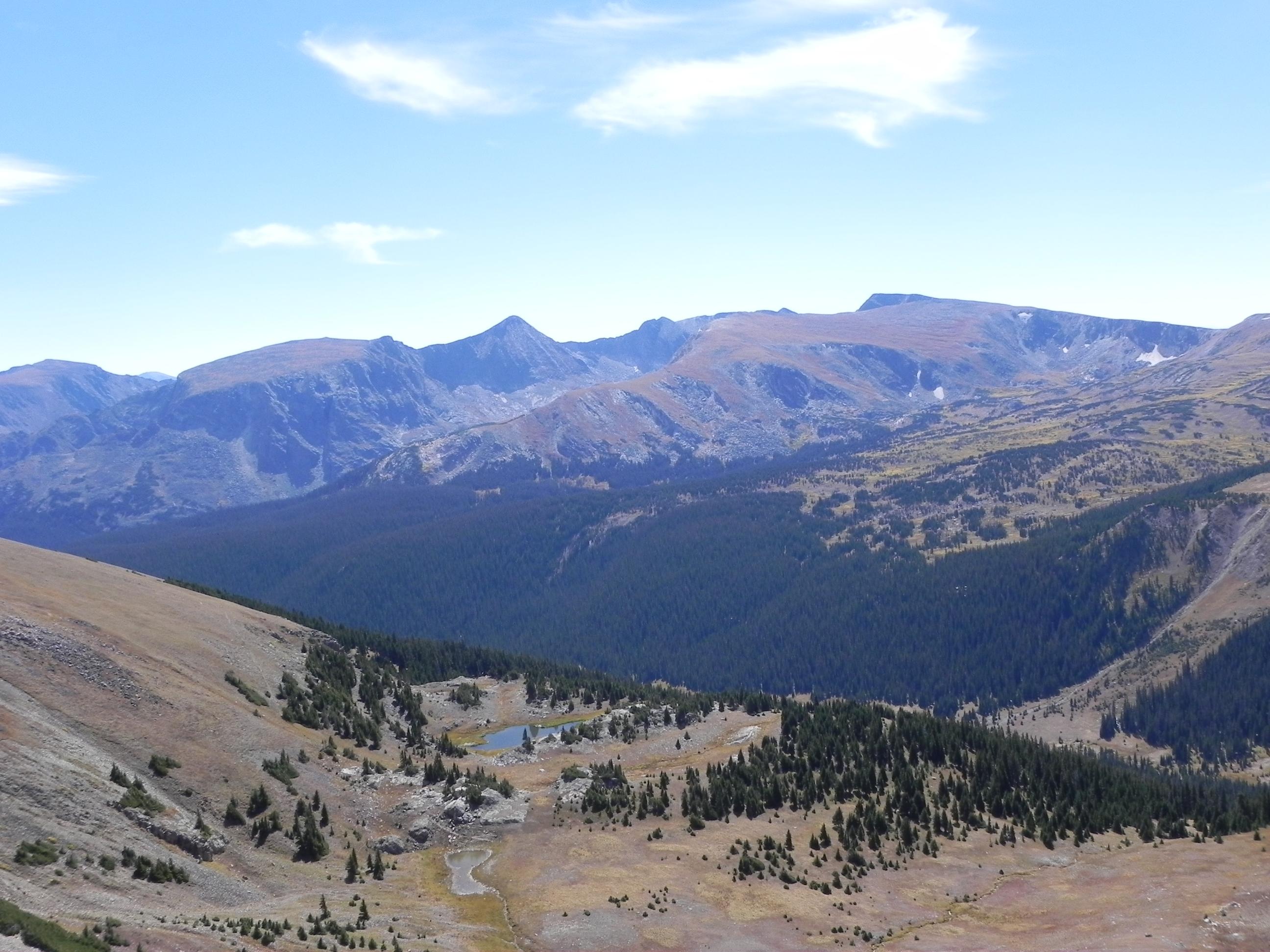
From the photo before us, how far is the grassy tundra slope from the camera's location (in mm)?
76250

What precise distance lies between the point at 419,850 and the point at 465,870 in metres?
7.71

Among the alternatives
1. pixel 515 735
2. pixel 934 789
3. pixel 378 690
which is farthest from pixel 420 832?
pixel 934 789

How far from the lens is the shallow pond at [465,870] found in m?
93.6

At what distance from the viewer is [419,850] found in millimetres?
104812

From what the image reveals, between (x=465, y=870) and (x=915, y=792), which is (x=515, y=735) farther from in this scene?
(x=915, y=792)

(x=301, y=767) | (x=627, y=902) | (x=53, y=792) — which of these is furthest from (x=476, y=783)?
(x=53, y=792)

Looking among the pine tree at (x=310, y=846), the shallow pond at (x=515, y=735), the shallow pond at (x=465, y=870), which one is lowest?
the shallow pond at (x=515, y=735)

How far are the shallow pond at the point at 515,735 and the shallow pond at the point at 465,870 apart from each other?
42998 mm

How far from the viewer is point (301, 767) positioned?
112188 mm

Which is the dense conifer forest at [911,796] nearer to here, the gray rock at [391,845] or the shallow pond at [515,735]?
the gray rock at [391,845]

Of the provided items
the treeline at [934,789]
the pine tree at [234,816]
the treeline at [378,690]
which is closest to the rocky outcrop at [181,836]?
the pine tree at [234,816]

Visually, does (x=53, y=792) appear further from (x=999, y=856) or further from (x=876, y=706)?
(x=876, y=706)

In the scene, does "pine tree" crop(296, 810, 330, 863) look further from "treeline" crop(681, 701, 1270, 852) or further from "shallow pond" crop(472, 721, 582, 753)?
"shallow pond" crop(472, 721, 582, 753)

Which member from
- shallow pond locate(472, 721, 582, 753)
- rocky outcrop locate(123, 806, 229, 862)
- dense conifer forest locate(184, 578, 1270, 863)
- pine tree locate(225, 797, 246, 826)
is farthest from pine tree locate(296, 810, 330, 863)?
shallow pond locate(472, 721, 582, 753)
